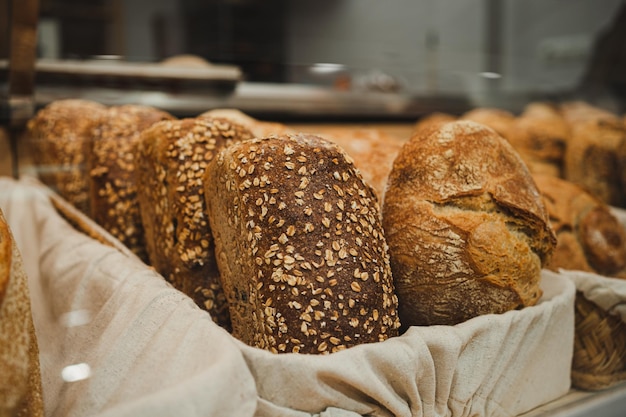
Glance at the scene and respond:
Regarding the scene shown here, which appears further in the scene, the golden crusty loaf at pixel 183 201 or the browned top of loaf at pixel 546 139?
the browned top of loaf at pixel 546 139

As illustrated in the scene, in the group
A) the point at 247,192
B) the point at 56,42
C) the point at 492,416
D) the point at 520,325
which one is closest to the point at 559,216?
the point at 520,325

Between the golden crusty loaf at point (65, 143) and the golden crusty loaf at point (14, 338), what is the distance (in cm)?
77

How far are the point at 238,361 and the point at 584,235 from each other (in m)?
1.08

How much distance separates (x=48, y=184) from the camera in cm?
177

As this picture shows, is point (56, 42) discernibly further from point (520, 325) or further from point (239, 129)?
point (520, 325)

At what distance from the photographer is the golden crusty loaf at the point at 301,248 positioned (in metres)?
0.94

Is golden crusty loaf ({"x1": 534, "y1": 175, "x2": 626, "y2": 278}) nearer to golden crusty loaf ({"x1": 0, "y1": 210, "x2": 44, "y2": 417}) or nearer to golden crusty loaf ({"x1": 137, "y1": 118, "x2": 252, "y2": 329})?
golden crusty loaf ({"x1": 137, "y1": 118, "x2": 252, "y2": 329})

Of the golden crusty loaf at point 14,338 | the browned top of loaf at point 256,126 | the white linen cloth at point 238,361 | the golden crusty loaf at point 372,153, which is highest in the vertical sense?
the browned top of loaf at point 256,126

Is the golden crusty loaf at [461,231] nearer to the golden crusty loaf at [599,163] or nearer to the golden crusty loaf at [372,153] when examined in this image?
the golden crusty loaf at [372,153]

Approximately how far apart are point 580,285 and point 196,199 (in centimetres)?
83

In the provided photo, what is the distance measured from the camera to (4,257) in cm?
78

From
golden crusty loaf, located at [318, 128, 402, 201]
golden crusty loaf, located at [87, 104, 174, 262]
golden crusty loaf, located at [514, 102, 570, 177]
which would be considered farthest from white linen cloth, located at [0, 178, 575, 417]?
golden crusty loaf, located at [514, 102, 570, 177]

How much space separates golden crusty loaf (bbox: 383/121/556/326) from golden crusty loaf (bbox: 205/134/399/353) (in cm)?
7

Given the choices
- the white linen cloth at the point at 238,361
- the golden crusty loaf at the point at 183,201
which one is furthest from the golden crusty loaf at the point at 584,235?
the golden crusty loaf at the point at 183,201
